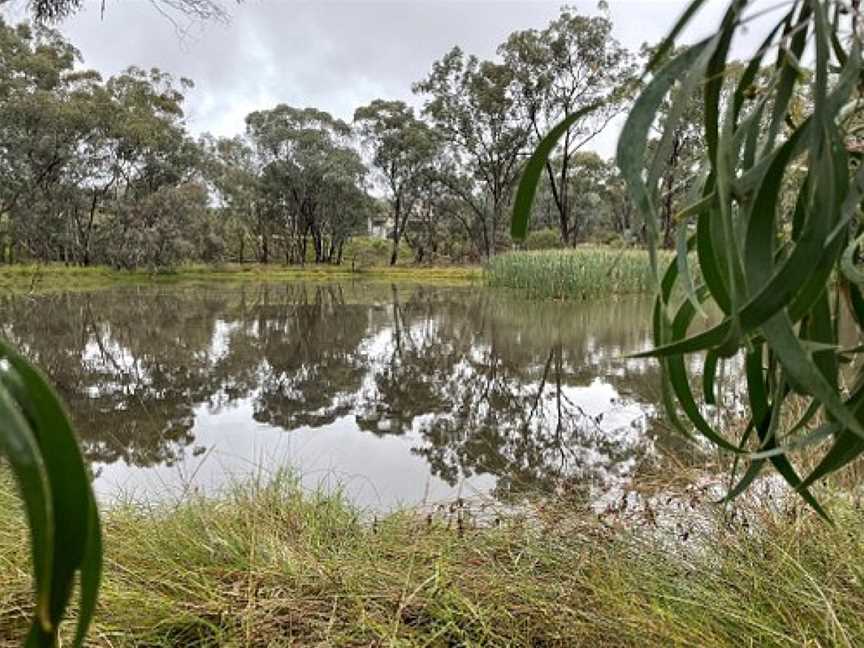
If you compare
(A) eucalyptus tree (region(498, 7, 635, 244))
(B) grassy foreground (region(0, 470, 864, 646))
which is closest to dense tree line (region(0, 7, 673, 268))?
(A) eucalyptus tree (region(498, 7, 635, 244))

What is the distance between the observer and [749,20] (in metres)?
0.39

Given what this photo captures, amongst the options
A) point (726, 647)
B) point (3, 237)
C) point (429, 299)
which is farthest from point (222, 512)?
point (3, 237)

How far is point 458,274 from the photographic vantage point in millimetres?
21531

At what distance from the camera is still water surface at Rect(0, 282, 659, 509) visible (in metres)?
2.82

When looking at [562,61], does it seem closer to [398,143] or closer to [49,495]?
[398,143]

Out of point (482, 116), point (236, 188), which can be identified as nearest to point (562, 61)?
point (482, 116)

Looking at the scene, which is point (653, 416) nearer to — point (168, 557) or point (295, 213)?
point (168, 557)

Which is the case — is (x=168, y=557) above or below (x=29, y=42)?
below

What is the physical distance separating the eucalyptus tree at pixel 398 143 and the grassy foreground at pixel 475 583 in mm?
22556

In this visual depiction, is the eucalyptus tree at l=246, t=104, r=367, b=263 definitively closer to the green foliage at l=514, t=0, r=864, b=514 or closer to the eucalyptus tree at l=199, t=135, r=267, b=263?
the eucalyptus tree at l=199, t=135, r=267, b=263

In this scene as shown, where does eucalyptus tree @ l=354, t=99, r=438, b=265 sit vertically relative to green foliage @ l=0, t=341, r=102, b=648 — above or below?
above

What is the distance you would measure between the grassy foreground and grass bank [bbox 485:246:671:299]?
10.1 metres

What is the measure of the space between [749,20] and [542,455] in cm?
280

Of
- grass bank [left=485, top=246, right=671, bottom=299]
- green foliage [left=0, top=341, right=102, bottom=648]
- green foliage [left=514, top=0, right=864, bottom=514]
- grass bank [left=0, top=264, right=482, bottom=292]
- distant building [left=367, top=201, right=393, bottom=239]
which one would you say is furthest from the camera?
distant building [left=367, top=201, right=393, bottom=239]
